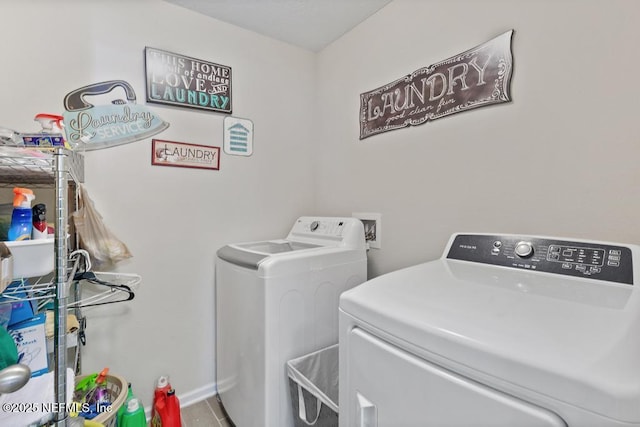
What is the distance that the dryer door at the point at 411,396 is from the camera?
498 millimetres

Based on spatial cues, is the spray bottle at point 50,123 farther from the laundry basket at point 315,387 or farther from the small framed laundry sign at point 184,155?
the laundry basket at point 315,387

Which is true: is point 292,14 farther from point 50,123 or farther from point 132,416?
point 132,416

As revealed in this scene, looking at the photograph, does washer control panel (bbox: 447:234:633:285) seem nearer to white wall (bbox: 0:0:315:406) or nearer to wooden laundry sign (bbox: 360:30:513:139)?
wooden laundry sign (bbox: 360:30:513:139)

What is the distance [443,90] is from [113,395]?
2.16 meters

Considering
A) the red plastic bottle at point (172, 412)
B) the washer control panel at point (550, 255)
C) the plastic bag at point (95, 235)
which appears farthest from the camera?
the red plastic bottle at point (172, 412)

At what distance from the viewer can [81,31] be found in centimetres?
143

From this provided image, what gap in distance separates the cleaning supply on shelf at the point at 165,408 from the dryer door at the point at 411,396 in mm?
1202

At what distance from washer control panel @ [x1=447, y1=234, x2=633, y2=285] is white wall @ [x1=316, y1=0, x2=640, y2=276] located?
0.18m

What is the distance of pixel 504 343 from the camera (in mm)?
522

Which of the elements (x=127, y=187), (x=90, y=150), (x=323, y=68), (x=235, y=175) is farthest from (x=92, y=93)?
(x=323, y=68)

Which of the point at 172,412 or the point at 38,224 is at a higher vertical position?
the point at 38,224

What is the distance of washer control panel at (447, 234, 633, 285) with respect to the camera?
0.81 meters

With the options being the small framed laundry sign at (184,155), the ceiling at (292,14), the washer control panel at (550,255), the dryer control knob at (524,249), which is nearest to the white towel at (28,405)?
the small framed laundry sign at (184,155)

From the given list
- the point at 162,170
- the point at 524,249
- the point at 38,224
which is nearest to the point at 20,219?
the point at 38,224
